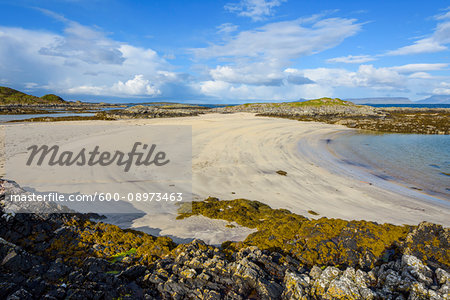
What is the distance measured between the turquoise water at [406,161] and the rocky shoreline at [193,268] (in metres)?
10.7

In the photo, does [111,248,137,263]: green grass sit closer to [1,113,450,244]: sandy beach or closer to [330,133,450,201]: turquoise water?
[1,113,450,244]: sandy beach

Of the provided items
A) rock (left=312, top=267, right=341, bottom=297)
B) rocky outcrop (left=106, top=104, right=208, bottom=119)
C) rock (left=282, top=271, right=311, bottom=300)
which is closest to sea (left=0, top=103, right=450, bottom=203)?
rock (left=312, top=267, right=341, bottom=297)

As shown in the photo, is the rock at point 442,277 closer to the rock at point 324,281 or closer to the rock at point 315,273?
the rock at point 324,281

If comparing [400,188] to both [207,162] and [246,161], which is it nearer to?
[246,161]

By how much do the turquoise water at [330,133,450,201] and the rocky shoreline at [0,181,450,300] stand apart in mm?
10697

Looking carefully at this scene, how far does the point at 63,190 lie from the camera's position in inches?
474

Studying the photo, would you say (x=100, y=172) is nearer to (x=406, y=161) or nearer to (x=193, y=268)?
(x=193, y=268)

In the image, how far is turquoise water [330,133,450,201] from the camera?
15.3 metres

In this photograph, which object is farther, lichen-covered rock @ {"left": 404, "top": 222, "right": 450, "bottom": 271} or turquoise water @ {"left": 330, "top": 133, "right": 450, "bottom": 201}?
turquoise water @ {"left": 330, "top": 133, "right": 450, "bottom": 201}

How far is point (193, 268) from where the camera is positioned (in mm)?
5648

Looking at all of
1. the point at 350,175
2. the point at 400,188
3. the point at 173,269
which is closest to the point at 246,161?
the point at 350,175

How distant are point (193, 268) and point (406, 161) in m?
22.3

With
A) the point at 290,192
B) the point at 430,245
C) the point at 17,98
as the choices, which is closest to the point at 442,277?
the point at 430,245

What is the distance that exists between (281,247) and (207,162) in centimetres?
1164
